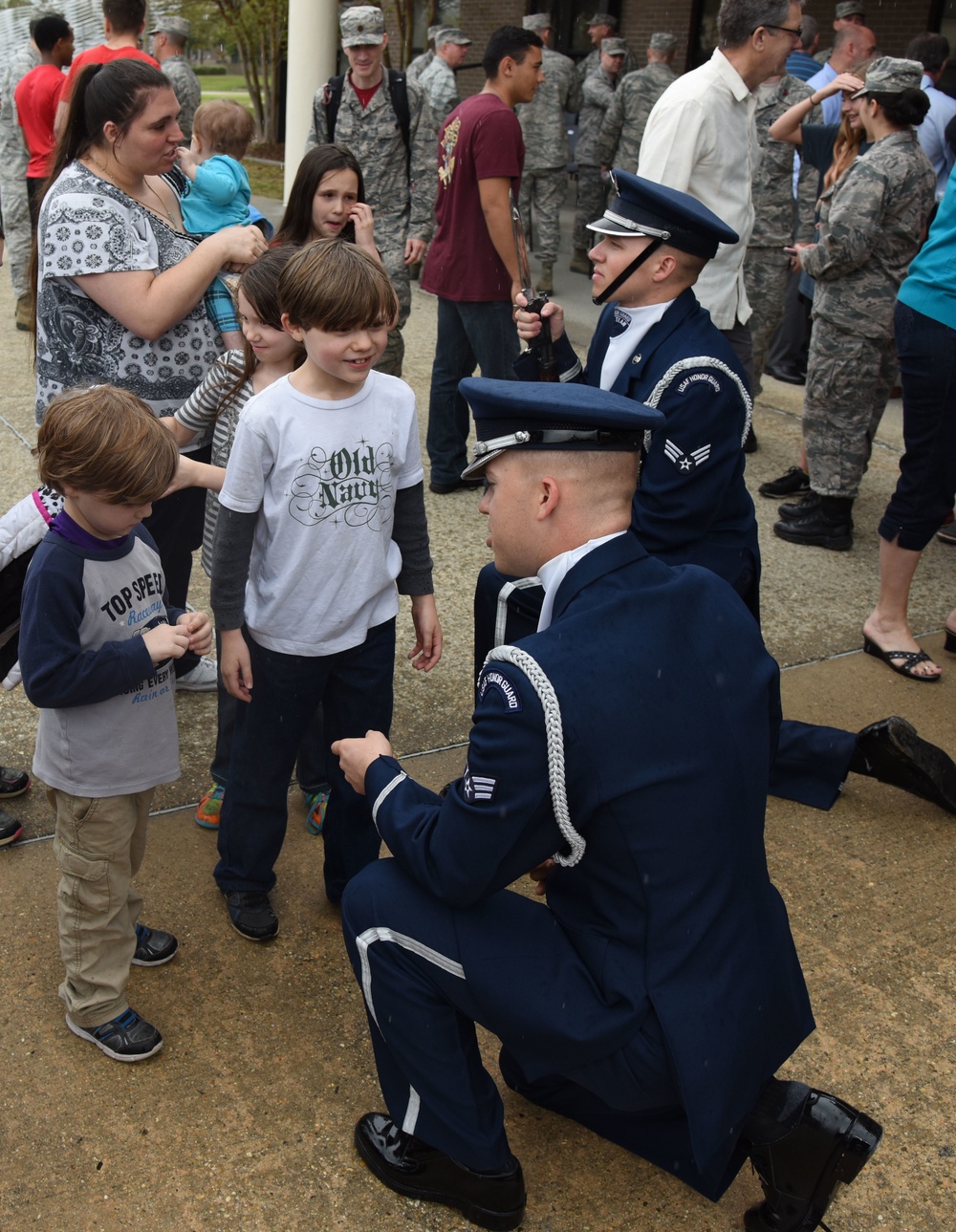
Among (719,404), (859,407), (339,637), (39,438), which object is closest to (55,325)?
(39,438)

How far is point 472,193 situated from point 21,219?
405cm

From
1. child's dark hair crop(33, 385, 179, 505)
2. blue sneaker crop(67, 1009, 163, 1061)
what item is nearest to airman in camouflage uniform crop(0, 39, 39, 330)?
child's dark hair crop(33, 385, 179, 505)

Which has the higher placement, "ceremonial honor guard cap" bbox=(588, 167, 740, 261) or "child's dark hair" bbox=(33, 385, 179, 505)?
"ceremonial honor guard cap" bbox=(588, 167, 740, 261)

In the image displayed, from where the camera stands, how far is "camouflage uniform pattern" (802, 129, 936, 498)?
481cm

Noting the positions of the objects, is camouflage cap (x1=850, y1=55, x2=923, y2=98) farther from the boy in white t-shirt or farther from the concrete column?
the concrete column

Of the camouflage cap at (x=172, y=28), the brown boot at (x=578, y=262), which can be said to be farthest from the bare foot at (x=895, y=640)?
the camouflage cap at (x=172, y=28)

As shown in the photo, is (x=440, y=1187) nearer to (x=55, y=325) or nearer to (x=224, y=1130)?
(x=224, y=1130)

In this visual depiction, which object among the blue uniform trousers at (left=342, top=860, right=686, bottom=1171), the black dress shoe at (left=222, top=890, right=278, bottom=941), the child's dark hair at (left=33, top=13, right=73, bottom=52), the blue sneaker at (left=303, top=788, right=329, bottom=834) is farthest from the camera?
the child's dark hair at (left=33, top=13, right=73, bottom=52)

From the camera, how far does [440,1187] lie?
86.4 inches

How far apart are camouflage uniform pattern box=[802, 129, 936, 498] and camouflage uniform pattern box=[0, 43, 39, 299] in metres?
5.44

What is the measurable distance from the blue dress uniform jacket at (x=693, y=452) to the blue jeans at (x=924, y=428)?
3.87 ft

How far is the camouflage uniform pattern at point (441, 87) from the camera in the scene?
376 inches

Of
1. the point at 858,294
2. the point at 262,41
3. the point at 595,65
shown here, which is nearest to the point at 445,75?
the point at 595,65

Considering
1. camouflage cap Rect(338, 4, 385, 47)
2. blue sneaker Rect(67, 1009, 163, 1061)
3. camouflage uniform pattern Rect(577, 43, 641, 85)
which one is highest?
camouflage cap Rect(338, 4, 385, 47)
